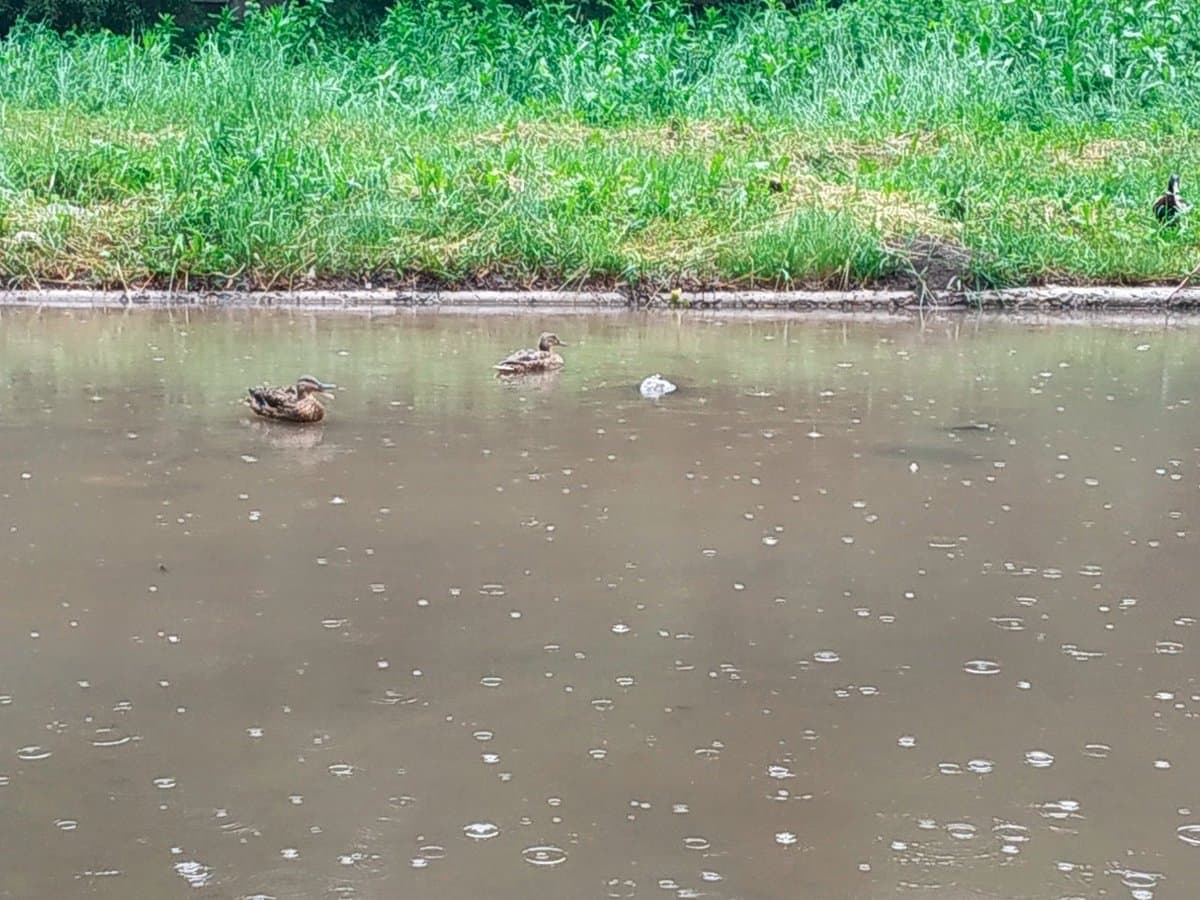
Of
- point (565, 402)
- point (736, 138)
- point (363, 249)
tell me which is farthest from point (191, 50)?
point (565, 402)

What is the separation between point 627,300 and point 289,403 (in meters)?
5.44

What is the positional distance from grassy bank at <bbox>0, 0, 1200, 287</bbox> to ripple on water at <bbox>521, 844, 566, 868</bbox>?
10.1m

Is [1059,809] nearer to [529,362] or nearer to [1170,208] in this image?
[529,362]

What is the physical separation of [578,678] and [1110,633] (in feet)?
5.92

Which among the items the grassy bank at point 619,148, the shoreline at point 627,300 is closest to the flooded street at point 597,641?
the shoreline at point 627,300

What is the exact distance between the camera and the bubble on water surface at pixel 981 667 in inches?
230

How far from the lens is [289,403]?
30.1 feet

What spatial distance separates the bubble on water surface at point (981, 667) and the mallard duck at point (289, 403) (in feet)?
13.9

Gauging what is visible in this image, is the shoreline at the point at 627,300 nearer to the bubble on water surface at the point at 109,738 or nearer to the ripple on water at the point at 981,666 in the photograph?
the ripple on water at the point at 981,666

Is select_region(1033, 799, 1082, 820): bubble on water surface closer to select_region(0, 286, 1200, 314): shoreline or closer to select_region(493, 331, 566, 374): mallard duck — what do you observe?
select_region(493, 331, 566, 374): mallard duck

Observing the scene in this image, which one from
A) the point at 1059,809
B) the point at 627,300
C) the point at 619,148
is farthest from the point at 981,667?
the point at 619,148

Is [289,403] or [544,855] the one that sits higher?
[289,403]

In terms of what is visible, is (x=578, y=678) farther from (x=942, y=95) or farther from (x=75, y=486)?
(x=942, y=95)

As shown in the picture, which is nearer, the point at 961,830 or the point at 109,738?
the point at 961,830
